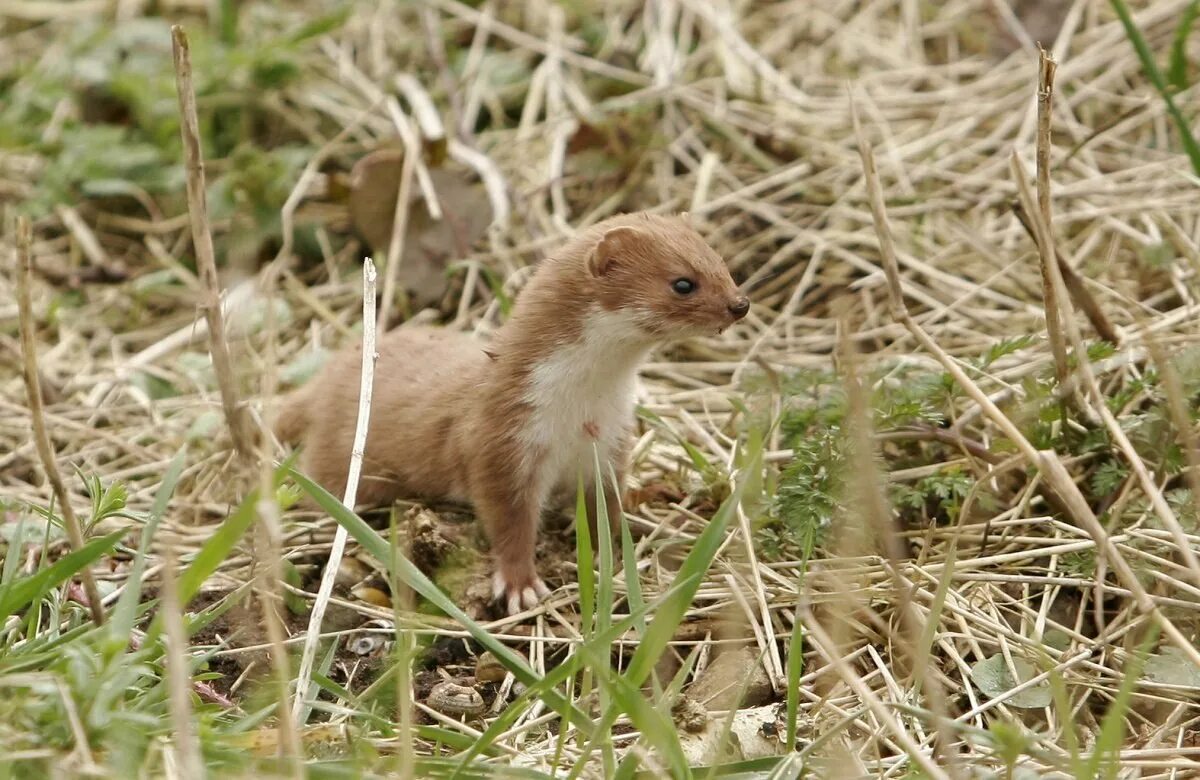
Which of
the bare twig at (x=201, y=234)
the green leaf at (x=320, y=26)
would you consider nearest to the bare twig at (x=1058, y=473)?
the bare twig at (x=201, y=234)

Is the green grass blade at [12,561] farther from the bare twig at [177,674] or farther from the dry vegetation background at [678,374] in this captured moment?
the bare twig at [177,674]

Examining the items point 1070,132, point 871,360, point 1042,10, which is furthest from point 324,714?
point 1042,10

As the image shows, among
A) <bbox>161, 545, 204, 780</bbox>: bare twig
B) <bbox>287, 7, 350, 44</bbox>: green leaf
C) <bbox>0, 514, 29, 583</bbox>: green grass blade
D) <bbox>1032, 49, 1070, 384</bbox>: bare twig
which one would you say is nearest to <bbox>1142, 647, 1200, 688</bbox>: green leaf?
<bbox>1032, 49, 1070, 384</bbox>: bare twig

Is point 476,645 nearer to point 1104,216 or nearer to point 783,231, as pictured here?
point 783,231

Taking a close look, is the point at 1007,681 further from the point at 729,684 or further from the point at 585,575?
the point at 585,575

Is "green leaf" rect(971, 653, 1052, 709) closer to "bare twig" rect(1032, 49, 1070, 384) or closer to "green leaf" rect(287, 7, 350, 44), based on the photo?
"bare twig" rect(1032, 49, 1070, 384)

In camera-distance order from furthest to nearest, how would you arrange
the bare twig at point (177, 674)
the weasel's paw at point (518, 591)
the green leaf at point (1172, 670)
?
the weasel's paw at point (518, 591) < the green leaf at point (1172, 670) < the bare twig at point (177, 674)

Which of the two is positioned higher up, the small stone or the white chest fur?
the white chest fur
